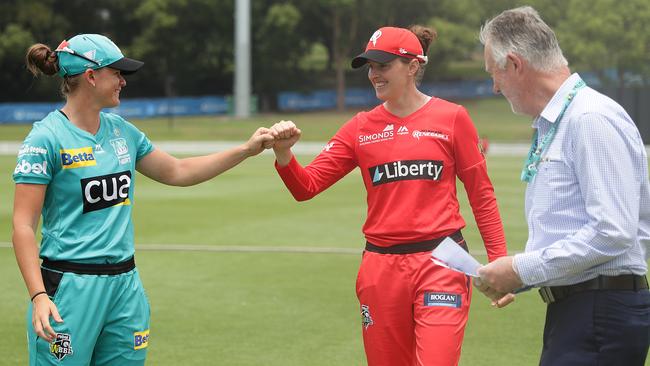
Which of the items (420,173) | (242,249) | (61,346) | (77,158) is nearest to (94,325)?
(61,346)

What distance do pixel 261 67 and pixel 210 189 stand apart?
4400 centimetres

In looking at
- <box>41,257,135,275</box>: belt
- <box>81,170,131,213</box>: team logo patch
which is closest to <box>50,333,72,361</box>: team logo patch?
<box>41,257,135,275</box>: belt

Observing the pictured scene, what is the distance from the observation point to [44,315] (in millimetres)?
4594

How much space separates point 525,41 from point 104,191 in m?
2.09

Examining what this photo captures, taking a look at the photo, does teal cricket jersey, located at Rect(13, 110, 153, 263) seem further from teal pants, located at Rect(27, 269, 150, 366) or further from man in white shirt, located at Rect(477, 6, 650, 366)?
man in white shirt, located at Rect(477, 6, 650, 366)

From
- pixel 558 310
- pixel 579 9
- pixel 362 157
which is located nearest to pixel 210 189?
pixel 362 157

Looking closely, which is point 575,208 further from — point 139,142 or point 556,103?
point 139,142

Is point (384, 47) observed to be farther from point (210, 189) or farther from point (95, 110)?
point (210, 189)

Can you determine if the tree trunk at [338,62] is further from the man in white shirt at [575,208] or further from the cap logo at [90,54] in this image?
the man in white shirt at [575,208]

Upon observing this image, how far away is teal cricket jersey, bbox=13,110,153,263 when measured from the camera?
471cm

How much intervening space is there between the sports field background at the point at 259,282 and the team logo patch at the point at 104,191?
315 centimetres

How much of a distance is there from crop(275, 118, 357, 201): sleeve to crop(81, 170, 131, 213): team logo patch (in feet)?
3.47

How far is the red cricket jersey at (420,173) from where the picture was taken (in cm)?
547

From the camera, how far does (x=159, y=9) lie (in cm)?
6241
